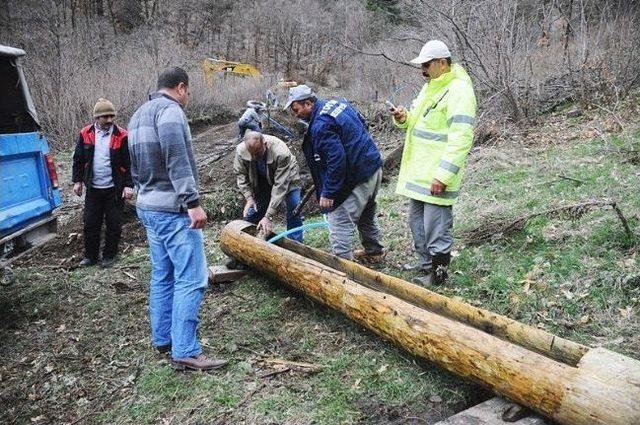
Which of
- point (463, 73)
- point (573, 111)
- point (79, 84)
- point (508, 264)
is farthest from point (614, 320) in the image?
point (79, 84)

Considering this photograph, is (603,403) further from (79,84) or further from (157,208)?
(79,84)

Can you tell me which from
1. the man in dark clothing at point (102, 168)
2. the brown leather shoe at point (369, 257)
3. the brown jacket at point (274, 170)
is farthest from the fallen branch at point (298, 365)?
the man in dark clothing at point (102, 168)

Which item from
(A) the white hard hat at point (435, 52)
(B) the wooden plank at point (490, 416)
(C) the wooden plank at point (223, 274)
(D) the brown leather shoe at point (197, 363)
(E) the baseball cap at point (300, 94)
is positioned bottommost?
(C) the wooden plank at point (223, 274)

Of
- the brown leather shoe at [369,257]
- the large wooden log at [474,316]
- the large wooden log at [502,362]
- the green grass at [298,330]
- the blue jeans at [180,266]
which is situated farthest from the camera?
the brown leather shoe at [369,257]

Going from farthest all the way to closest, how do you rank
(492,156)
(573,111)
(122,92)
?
(122,92) → (573,111) → (492,156)

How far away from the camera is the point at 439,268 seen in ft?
14.8

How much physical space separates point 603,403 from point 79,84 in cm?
1465

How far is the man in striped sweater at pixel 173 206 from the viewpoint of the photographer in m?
3.36

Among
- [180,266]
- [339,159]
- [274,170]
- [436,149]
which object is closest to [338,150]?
[339,159]

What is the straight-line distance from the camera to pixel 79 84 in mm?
14094

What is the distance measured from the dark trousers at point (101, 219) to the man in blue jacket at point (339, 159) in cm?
260

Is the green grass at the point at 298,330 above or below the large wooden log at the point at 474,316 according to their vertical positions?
below

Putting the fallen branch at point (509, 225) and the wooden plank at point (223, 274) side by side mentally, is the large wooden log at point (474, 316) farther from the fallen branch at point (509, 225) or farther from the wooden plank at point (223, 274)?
the fallen branch at point (509, 225)

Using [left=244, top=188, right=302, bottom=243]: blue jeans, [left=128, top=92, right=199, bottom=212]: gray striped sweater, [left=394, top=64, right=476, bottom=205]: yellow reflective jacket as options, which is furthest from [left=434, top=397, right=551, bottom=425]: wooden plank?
[left=244, top=188, right=302, bottom=243]: blue jeans
